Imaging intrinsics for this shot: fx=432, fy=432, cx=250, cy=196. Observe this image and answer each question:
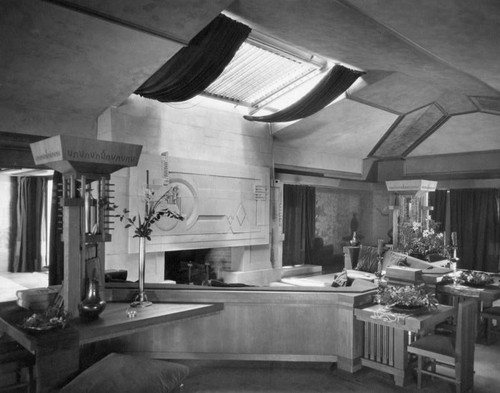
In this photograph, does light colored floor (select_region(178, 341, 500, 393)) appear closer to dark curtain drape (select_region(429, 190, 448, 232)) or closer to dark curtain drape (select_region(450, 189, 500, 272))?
dark curtain drape (select_region(450, 189, 500, 272))

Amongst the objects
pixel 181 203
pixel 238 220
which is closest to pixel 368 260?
pixel 238 220

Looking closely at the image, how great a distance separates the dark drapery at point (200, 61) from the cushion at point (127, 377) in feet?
13.2

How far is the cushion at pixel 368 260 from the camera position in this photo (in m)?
9.51

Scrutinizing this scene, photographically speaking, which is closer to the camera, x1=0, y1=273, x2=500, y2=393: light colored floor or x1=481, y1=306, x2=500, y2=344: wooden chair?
x1=0, y1=273, x2=500, y2=393: light colored floor

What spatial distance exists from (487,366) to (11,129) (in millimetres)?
6357

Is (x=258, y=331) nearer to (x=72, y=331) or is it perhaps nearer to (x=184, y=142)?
(x=72, y=331)

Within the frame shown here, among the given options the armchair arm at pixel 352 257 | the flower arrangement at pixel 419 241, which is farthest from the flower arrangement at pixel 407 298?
the armchair arm at pixel 352 257

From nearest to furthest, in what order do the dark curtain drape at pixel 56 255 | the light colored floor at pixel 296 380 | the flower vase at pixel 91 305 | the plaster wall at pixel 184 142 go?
the flower vase at pixel 91 305 → the light colored floor at pixel 296 380 → the dark curtain drape at pixel 56 255 → the plaster wall at pixel 184 142

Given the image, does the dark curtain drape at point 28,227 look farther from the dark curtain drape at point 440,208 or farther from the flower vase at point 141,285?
the dark curtain drape at point 440,208

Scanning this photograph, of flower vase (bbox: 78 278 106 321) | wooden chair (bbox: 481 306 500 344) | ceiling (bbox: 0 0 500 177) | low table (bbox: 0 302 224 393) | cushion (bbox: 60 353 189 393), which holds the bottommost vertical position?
wooden chair (bbox: 481 306 500 344)

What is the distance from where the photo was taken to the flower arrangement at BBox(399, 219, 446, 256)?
28.7ft

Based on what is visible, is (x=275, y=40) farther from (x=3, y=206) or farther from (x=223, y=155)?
(x=3, y=206)

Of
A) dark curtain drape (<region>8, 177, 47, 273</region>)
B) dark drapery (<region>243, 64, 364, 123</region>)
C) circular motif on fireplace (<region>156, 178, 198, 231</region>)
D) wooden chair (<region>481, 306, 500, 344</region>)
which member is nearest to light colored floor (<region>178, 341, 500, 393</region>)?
wooden chair (<region>481, 306, 500, 344</region>)

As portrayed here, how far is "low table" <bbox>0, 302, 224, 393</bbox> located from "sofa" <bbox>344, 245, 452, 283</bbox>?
463 cm
